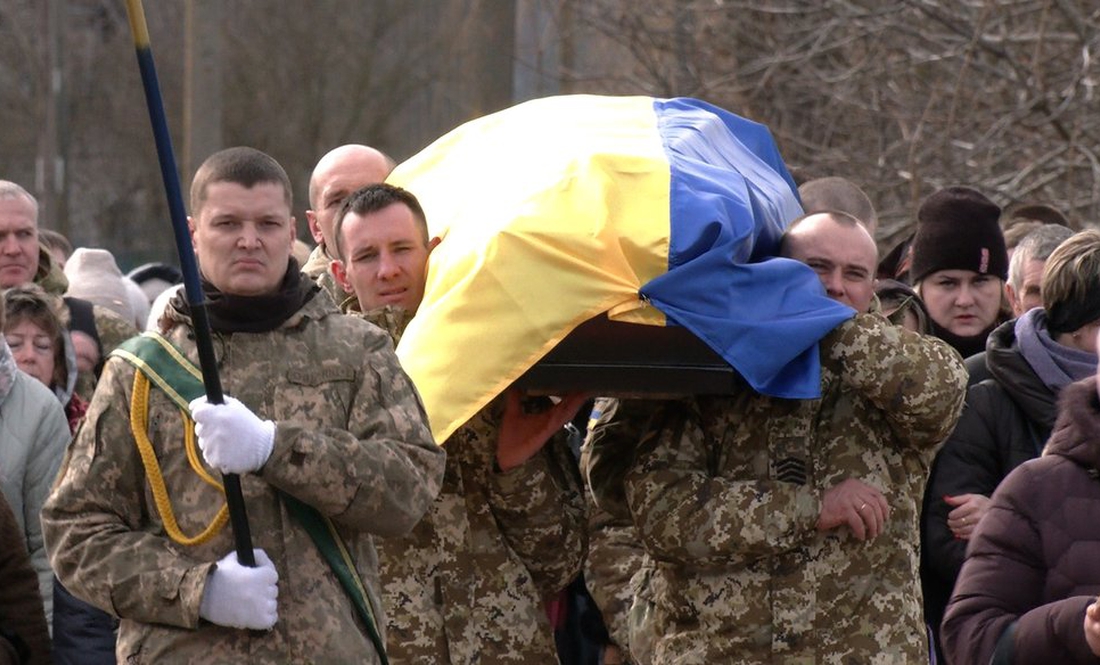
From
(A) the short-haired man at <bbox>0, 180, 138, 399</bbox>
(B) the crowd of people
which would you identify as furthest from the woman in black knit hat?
(A) the short-haired man at <bbox>0, 180, 138, 399</bbox>

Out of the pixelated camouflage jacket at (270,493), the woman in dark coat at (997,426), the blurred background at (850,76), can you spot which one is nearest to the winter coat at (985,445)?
the woman in dark coat at (997,426)

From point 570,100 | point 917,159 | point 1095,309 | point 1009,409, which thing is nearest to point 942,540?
point 1009,409

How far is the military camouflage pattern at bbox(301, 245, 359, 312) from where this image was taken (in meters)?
5.60

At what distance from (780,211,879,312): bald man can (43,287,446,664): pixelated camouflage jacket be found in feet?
3.83

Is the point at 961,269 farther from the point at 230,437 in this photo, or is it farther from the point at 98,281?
the point at 98,281

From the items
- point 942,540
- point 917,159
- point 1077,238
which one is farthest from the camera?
point 917,159

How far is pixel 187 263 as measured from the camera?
428 cm

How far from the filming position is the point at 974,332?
22.8ft

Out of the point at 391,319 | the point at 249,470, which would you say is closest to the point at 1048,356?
the point at 391,319

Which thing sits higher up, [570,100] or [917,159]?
[570,100]

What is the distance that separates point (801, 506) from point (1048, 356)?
140 cm

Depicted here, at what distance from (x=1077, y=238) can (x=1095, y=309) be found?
207mm

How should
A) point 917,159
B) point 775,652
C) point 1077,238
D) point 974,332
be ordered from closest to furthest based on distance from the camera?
point 775,652 < point 1077,238 < point 974,332 < point 917,159

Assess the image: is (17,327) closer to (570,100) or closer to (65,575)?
(570,100)
